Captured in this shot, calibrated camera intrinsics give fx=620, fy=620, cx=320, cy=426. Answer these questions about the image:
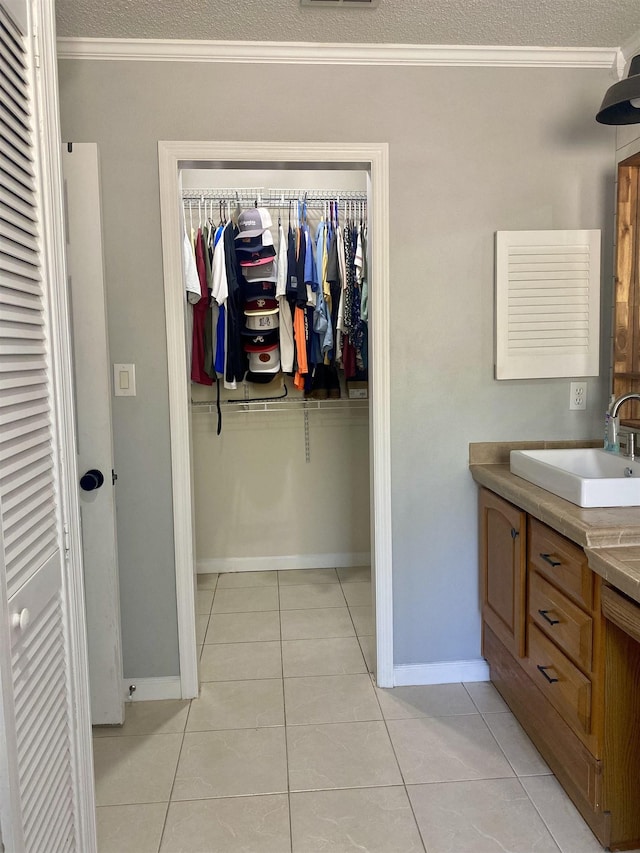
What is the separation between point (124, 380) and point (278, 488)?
1721 millimetres

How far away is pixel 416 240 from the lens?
239cm

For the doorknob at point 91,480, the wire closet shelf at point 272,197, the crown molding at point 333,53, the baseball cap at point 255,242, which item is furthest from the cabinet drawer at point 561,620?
the wire closet shelf at point 272,197

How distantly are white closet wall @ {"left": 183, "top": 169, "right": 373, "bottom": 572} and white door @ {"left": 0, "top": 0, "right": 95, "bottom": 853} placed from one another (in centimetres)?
235

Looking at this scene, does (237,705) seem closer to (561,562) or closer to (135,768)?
(135,768)

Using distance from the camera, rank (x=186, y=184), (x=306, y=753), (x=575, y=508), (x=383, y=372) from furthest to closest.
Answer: (x=186, y=184)
(x=383, y=372)
(x=306, y=753)
(x=575, y=508)

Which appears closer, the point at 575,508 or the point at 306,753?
the point at 575,508

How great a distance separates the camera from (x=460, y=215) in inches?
94.5


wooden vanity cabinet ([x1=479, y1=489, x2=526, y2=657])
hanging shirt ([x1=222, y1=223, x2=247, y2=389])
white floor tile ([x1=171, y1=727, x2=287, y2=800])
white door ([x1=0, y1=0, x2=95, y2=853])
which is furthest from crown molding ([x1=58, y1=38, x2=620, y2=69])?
white floor tile ([x1=171, y1=727, x2=287, y2=800])

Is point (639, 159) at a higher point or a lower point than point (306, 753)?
higher

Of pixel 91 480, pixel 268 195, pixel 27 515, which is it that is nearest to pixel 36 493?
pixel 27 515

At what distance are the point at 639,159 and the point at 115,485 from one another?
89.5 inches

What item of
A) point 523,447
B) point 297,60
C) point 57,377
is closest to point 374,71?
point 297,60

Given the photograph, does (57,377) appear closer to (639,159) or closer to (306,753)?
(306,753)

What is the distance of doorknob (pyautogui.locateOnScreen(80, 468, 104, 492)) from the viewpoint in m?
2.17
